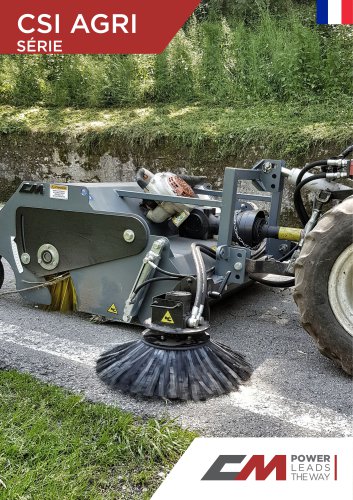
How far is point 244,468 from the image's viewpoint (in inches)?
81.9

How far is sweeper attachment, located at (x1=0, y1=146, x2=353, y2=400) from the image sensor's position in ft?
9.64

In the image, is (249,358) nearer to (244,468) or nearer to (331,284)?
(331,284)

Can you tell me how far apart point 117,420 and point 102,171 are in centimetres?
622

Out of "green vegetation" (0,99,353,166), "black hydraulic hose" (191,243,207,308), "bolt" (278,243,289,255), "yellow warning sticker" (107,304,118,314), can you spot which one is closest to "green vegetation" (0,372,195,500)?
"black hydraulic hose" (191,243,207,308)

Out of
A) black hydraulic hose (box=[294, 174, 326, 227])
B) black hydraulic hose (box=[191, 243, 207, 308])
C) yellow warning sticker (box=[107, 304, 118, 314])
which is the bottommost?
yellow warning sticker (box=[107, 304, 118, 314])

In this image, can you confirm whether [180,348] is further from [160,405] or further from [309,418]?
[309,418]

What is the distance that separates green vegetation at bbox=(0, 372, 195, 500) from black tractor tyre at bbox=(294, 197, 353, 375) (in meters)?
0.87

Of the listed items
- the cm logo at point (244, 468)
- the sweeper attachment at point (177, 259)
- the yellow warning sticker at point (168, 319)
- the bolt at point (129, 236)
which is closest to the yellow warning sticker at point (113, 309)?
the sweeper attachment at point (177, 259)

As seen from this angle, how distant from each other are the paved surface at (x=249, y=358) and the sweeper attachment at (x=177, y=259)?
90 mm

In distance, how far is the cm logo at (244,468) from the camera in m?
2.04

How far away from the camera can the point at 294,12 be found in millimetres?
9922

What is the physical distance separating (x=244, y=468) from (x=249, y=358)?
1268 mm

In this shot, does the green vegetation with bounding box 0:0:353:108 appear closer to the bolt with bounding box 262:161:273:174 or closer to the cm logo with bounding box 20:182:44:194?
the bolt with bounding box 262:161:273:174

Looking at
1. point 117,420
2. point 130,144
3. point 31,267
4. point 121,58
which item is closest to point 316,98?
point 130,144
